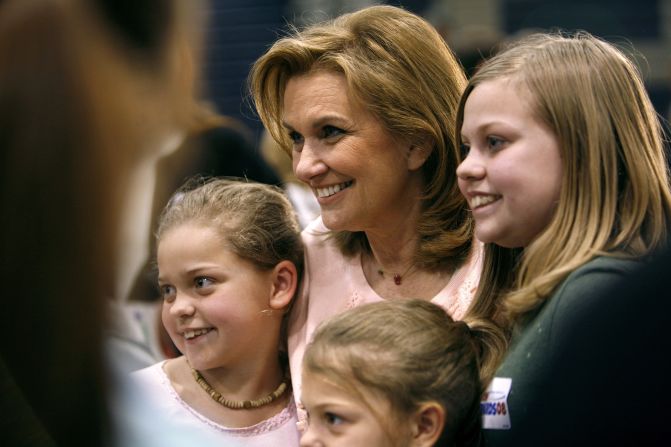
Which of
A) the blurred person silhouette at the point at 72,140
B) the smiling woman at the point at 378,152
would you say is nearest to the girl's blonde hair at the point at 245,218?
the smiling woman at the point at 378,152

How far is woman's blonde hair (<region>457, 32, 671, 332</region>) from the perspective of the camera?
2.07 metres

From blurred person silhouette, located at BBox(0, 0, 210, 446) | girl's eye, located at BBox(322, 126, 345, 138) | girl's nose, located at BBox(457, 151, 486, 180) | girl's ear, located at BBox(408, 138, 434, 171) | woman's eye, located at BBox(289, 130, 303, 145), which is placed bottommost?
girl's ear, located at BBox(408, 138, 434, 171)

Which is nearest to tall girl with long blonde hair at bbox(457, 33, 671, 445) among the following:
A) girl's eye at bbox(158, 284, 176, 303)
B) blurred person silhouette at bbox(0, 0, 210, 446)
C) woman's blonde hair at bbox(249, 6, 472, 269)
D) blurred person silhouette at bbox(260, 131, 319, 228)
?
woman's blonde hair at bbox(249, 6, 472, 269)

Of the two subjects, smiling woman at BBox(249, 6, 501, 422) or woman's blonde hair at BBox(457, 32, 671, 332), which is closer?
woman's blonde hair at BBox(457, 32, 671, 332)

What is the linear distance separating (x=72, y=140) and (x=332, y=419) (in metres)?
1.31

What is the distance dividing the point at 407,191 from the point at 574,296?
0.97 metres

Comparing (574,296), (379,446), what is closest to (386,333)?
(379,446)

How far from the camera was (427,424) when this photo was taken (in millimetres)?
2104

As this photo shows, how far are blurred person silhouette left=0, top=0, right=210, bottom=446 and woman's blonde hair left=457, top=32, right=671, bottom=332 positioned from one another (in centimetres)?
127

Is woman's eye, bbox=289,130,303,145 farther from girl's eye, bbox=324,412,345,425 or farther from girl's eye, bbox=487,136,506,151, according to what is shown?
girl's eye, bbox=324,412,345,425

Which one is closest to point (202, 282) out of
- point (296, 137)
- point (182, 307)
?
point (182, 307)

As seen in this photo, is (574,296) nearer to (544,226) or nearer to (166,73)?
(544,226)

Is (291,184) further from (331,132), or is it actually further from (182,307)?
(182,307)

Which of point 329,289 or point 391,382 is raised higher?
point 391,382
